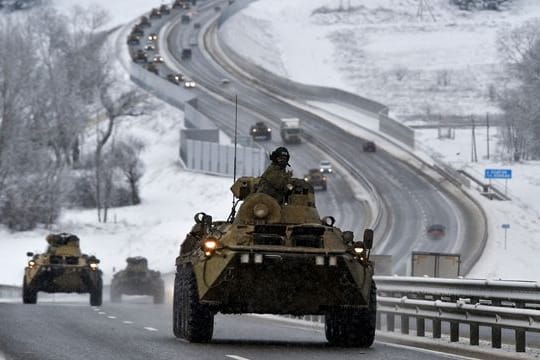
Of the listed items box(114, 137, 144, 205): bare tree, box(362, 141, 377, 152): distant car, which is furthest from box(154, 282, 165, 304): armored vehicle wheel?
box(362, 141, 377, 152): distant car

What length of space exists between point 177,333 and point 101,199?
74.3m

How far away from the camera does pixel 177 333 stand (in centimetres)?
2027

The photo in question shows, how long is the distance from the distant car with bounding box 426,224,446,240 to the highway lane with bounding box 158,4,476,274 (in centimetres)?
40

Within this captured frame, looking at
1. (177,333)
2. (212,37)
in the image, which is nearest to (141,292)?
(177,333)

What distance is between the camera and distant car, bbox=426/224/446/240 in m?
78.6

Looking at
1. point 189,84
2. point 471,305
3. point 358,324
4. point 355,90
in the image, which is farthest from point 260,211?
point 355,90

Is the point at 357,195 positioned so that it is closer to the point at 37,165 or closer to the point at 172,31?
the point at 37,165

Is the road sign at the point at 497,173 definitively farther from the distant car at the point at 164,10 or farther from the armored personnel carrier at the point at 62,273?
the distant car at the point at 164,10

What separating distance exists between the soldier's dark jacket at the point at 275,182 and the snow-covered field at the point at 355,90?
43038 mm

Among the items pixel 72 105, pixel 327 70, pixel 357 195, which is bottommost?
pixel 357 195

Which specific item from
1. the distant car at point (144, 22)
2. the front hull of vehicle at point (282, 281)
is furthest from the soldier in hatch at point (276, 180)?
the distant car at point (144, 22)

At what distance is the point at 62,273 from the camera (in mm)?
38438

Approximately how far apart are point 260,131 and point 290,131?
2.18 m

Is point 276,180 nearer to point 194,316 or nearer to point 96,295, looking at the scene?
point 194,316
